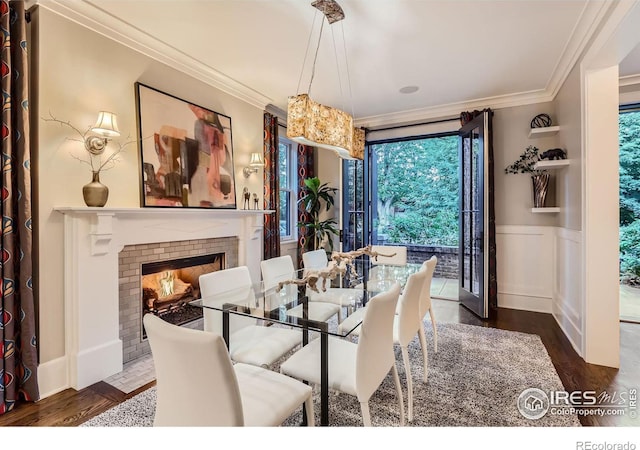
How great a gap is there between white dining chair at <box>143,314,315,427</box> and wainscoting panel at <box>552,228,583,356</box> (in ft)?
9.48

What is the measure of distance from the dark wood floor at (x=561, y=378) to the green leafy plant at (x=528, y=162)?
1.79 meters

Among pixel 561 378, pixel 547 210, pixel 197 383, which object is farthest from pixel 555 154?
pixel 197 383

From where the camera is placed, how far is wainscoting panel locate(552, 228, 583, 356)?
2.81 metres

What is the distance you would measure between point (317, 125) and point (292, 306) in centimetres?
119

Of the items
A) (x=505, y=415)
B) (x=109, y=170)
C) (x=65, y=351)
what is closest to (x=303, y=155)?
(x=109, y=170)

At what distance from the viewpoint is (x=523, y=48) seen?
2816 mm

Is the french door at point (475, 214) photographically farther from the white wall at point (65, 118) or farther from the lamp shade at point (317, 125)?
the white wall at point (65, 118)

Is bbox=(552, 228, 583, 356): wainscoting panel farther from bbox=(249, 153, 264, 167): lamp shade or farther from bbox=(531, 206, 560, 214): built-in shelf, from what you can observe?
bbox=(249, 153, 264, 167): lamp shade

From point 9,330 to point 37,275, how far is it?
35cm

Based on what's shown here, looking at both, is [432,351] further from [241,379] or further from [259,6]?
[259,6]

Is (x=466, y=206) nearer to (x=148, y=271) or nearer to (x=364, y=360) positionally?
(x=364, y=360)

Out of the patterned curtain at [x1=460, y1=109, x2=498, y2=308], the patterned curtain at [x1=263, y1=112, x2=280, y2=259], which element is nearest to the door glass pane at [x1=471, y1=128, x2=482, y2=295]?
the patterned curtain at [x1=460, y1=109, x2=498, y2=308]

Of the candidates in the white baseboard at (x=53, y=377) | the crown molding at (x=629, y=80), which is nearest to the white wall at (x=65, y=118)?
the white baseboard at (x=53, y=377)

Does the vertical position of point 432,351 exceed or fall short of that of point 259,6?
it falls short
